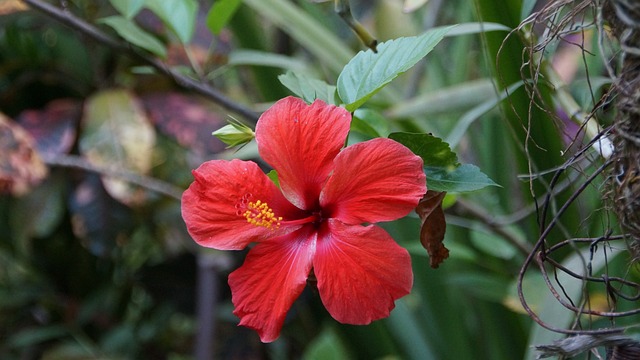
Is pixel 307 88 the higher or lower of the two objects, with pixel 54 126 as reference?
higher

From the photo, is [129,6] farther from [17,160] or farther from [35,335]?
[35,335]

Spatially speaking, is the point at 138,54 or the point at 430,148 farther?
the point at 138,54

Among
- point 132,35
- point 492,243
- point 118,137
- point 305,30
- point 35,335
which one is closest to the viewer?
point 132,35

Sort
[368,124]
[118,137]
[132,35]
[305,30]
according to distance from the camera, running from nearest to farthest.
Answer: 1. [368,124]
2. [132,35]
3. [305,30]
4. [118,137]

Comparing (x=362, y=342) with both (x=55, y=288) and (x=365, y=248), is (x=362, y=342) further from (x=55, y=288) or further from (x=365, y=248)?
(x=365, y=248)

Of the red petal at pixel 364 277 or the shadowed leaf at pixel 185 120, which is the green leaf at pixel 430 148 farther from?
the shadowed leaf at pixel 185 120

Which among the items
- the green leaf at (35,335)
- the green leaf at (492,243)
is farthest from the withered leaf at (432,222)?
the green leaf at (35,335)

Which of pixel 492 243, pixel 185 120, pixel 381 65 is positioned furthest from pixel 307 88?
pixel 185 120

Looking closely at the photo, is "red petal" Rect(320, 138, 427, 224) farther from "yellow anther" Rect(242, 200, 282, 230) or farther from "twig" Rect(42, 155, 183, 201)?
"twig" Rect(42, 155, 183, 201)

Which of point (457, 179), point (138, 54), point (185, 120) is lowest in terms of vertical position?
point (185, 120)
